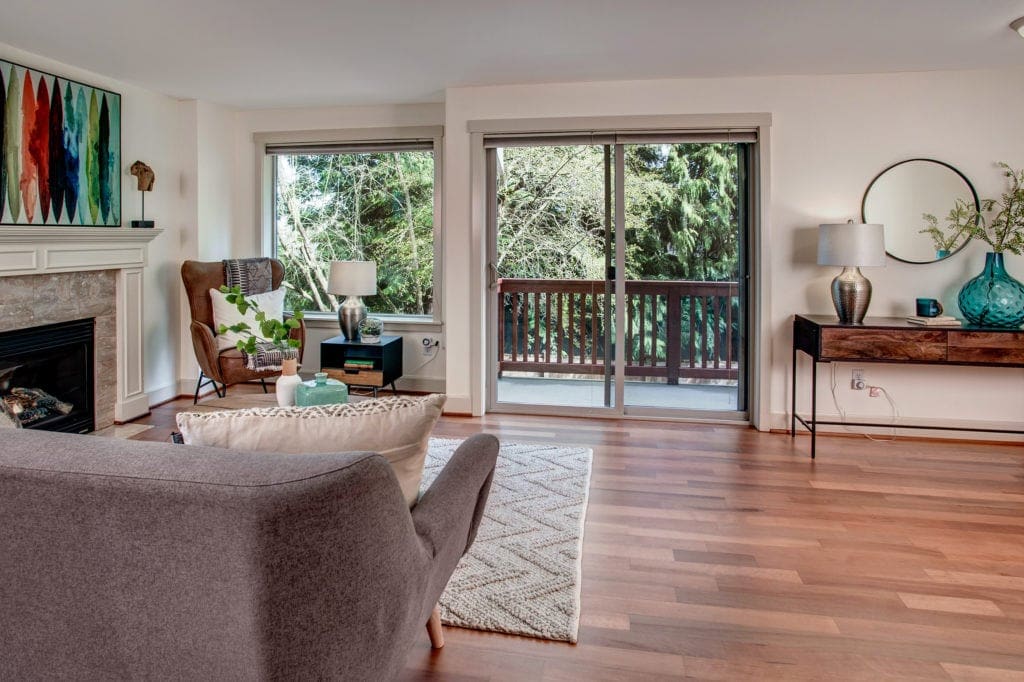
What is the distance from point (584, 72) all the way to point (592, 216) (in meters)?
0.93

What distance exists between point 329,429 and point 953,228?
4.26 m

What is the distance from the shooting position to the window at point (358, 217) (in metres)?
5.45

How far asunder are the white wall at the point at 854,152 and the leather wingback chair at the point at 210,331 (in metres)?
2.28

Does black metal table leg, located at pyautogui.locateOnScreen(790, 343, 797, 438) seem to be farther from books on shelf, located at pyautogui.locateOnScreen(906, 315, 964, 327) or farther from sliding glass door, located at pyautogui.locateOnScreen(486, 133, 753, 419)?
books on shelf, located at pyautogui.locateOnScreen(906, 315, 964, 327)

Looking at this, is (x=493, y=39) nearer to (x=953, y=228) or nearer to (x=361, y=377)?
(x=361, y=377)

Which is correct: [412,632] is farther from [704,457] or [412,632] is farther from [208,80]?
[208,80]

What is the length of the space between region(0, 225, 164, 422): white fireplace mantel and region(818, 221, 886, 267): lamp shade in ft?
14.0

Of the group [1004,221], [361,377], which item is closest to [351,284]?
[361,377]

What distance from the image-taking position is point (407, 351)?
5.46m

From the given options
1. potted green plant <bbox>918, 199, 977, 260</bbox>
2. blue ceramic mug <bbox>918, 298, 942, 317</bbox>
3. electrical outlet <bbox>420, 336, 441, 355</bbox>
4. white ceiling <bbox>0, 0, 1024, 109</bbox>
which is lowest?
electrical outlet <bbox>420, 336, 441, 355</bbox>

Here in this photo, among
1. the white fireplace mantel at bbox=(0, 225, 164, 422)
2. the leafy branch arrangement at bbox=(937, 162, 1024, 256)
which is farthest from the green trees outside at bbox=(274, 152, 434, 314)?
the leafy branch arrangement at bbox=(937, 162, 1024, 256)

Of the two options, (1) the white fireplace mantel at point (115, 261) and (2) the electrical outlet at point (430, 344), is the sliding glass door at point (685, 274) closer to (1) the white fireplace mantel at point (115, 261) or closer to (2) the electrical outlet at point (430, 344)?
(2) the electrical outlet at point (430, 344)

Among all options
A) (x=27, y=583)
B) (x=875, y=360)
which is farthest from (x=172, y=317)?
(x=875, y=360)

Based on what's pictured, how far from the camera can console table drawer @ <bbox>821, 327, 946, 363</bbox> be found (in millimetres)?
3781
